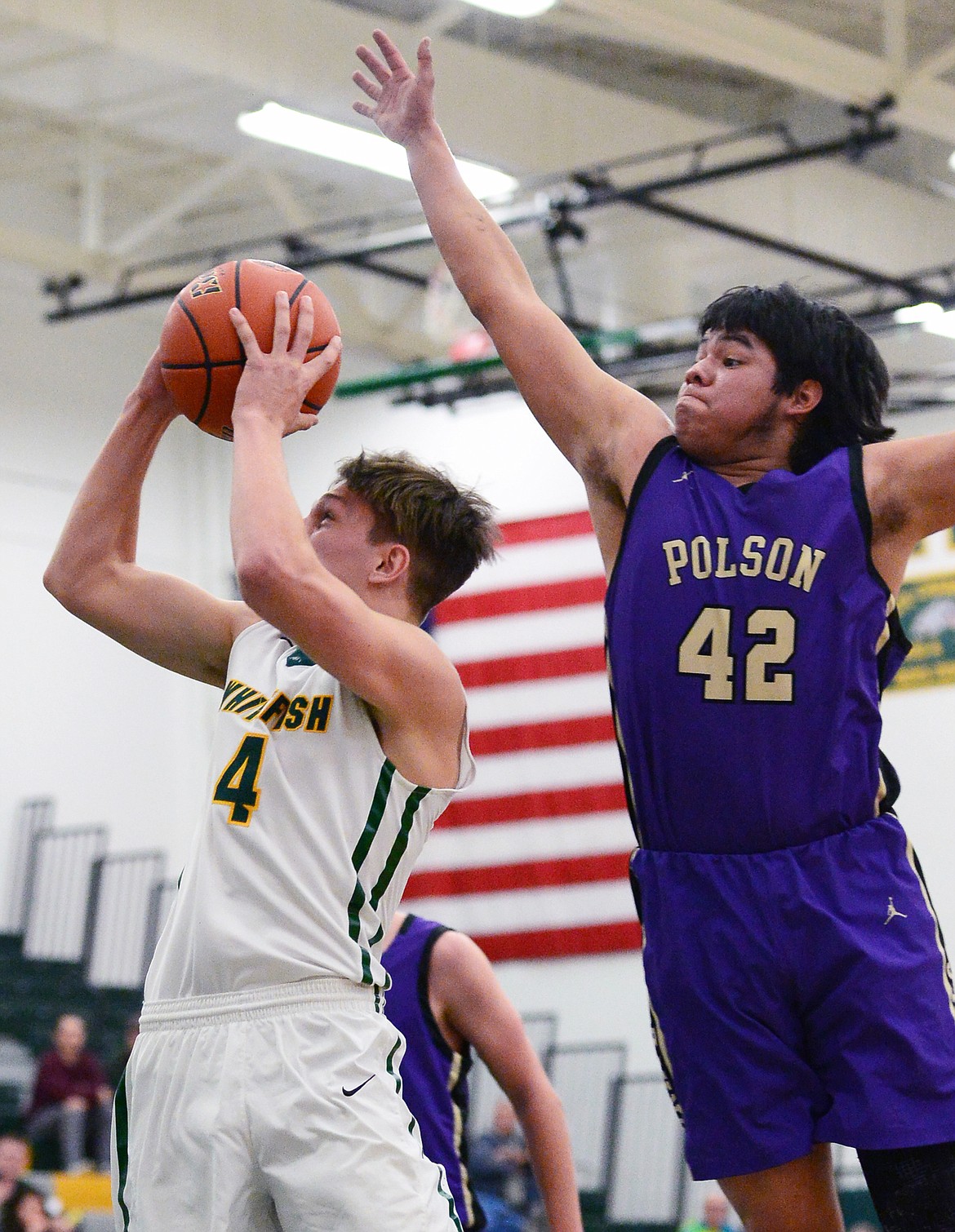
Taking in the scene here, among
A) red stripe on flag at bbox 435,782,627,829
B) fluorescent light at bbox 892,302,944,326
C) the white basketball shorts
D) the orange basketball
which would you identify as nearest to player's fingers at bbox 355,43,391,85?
the orange basketball

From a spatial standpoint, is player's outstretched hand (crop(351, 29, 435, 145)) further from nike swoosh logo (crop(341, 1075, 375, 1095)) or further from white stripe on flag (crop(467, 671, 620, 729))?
white stripe on flag (crop(467, 671, 620, 729))

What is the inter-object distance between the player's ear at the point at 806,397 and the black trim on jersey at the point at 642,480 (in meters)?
0.22

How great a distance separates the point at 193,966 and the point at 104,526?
0.91 meters

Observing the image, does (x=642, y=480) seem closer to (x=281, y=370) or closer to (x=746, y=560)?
(x=746, y=560)

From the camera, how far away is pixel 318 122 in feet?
34.1

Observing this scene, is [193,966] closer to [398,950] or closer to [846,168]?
[398,950]

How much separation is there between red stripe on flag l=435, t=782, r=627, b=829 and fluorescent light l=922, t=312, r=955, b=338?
3.67 m

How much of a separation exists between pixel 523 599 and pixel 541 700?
0.69 metres

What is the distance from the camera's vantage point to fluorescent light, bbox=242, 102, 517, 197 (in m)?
10.4

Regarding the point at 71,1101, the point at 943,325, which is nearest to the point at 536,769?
the point at 71,1101

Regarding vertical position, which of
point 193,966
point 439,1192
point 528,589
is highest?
point 528,589

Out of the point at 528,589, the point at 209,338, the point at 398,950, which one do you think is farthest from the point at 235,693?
the point at 528,589

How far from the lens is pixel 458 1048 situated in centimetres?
430

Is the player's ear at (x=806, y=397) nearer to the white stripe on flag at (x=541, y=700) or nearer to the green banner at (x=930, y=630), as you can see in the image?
the white stripe on flag at (x=541, y=700)
